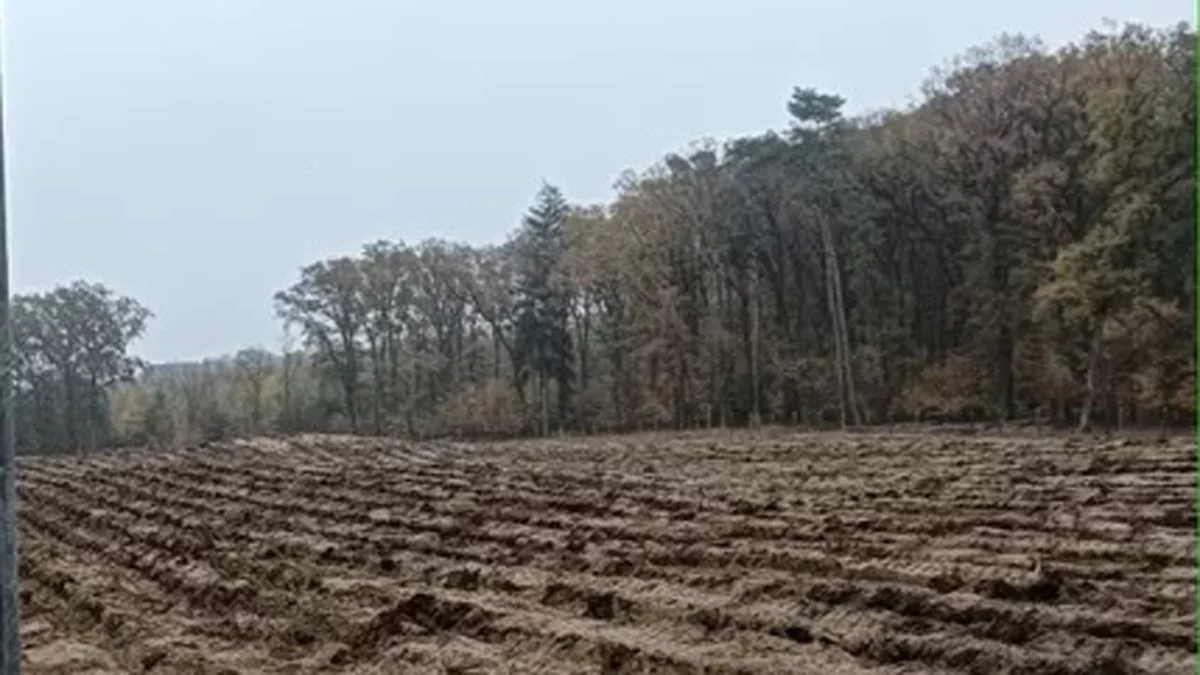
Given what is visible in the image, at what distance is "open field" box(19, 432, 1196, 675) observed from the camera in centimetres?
814

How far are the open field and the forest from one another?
1265 centimetres

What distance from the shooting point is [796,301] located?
152ft

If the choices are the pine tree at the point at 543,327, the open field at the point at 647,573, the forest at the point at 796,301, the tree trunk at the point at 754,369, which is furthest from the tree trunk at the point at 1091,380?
the pine tree at the point at 543,327

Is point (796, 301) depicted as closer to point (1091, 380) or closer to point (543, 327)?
point (543, 327)

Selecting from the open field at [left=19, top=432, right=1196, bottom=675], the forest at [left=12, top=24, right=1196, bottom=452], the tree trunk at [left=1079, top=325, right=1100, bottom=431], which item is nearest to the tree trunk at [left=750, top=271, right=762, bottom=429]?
the forest at [left=12, top=24, right=1196, bottom=452]

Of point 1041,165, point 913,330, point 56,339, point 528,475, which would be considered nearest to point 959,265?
point 913,330

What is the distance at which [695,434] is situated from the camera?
39.4 m

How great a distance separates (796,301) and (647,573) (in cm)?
3617

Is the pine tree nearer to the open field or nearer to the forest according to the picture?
the forest

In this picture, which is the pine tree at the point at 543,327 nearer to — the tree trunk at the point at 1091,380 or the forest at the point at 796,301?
the forest at the point at 796,301

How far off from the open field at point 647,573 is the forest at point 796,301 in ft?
41.5

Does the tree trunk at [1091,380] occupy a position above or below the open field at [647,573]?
above

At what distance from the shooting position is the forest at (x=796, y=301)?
1265 inches

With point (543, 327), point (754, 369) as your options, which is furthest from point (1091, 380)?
point (543, 327)
